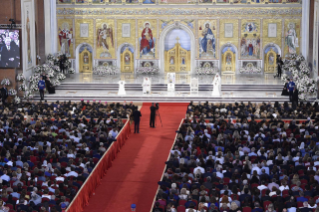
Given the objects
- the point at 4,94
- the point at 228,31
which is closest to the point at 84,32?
the point at 228,31

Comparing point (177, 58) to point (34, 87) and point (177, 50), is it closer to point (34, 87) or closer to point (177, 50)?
point (177, 50)

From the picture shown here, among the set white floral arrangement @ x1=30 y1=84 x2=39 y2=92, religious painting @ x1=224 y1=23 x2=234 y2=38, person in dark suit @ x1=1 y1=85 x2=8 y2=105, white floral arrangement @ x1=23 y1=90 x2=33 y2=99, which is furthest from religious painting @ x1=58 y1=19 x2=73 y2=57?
religious painting @ x1=224 y1=23 x2=234 y2=38

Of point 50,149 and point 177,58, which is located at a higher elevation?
point 177,58

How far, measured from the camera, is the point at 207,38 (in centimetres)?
4159

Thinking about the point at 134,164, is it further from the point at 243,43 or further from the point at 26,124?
the point at 243,43

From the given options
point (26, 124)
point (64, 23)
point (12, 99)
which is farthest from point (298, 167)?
point (64, 23)

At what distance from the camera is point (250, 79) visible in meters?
38.9

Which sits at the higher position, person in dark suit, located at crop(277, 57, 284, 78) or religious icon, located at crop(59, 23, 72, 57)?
religious icon, located at crop(59, 23, 72, 57)

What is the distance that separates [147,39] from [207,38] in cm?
433

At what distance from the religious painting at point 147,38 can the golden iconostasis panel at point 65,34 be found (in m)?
5.03

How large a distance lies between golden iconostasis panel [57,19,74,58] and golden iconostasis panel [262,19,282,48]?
45.7 feet

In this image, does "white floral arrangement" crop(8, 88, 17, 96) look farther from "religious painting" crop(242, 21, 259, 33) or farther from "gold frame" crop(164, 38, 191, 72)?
"religious painting" crop(242, 21, 259, 33)

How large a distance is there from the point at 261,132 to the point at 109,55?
72.7ft

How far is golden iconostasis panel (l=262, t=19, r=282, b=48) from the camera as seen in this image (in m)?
41.2
